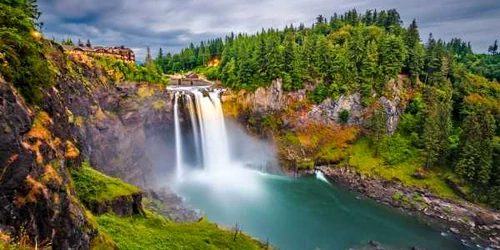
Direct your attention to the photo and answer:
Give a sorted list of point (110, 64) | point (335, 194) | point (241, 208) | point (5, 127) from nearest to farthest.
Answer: point (5, 127) → point (241, 208) → point (110, 64) → point (335, 194)

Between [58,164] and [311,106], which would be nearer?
[58,164]

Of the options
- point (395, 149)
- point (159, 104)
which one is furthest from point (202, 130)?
point (395, 149)

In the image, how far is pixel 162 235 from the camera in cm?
1991

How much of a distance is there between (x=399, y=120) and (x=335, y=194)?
64.2 ft

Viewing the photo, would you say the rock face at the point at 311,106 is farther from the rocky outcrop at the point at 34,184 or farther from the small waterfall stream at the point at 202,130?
the rocky outcrop at the point at 34,184

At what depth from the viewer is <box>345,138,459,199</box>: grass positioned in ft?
146

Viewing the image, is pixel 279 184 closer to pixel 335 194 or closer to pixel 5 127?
pixel 335 194

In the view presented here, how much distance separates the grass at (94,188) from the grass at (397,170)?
35652 mm

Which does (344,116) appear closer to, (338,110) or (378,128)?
(338,110)

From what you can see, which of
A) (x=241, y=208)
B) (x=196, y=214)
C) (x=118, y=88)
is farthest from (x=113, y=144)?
(x=241, y=208)

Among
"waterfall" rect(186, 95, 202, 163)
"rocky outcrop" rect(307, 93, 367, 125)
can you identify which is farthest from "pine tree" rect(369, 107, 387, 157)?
"waterfall" rect(186, 95, 202, 163)

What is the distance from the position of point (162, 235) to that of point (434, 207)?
34416 mm

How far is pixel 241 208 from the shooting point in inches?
1495

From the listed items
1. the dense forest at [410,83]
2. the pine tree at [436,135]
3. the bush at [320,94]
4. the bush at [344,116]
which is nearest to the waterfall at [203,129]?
the dense forest at [410,83]
